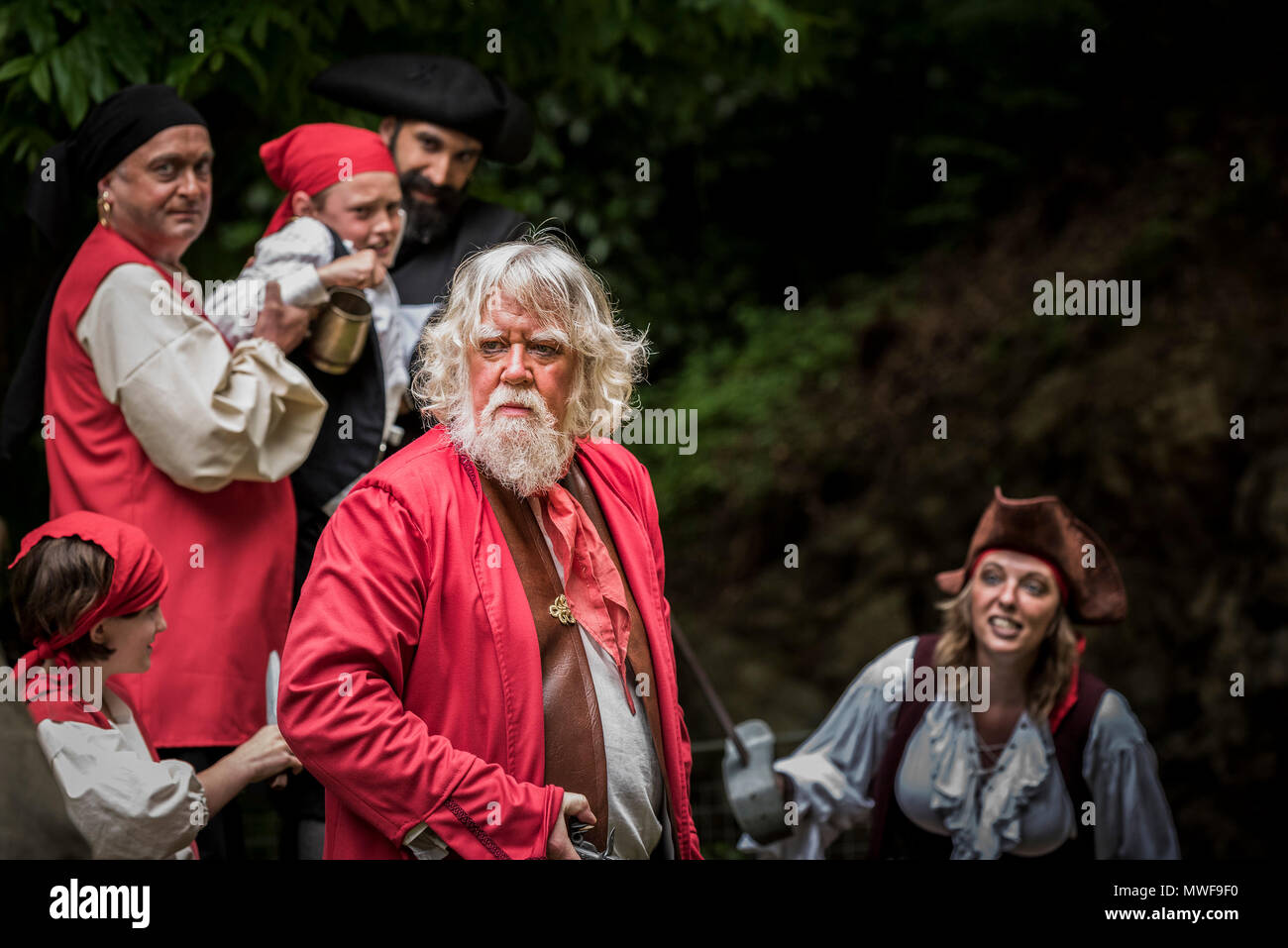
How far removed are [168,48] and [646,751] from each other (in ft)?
9.41

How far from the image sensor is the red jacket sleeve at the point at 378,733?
2.37m

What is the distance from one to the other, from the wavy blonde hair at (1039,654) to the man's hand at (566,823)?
1.59 meters

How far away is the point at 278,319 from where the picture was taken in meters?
3.38

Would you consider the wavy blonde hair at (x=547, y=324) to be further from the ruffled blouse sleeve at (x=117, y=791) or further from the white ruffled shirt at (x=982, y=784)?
the white ruffled shirt at (x=982, y=784)

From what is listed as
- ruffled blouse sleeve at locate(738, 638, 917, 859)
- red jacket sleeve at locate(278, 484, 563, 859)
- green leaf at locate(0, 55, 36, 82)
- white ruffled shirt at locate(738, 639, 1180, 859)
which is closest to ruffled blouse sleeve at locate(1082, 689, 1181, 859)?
white ruffled shirt at locate(738, 639, 1180, 859)

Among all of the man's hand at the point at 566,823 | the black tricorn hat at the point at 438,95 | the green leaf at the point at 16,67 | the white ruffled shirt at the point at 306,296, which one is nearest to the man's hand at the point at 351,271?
the white ruffled shirt at the point at 306,296

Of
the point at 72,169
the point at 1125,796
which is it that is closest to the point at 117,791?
→ the point at 72,169

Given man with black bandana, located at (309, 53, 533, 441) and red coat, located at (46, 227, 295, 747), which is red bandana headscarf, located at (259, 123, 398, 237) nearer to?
man with black bandana, located at (309, 53, 533, 441)

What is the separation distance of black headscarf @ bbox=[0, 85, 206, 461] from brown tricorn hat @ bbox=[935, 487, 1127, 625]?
2446mm

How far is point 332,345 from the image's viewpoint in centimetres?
341

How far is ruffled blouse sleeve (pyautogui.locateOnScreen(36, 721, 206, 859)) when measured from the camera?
281cm

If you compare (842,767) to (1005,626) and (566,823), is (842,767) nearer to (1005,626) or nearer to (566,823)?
(1005,626)

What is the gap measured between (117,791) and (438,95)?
2.10 m
